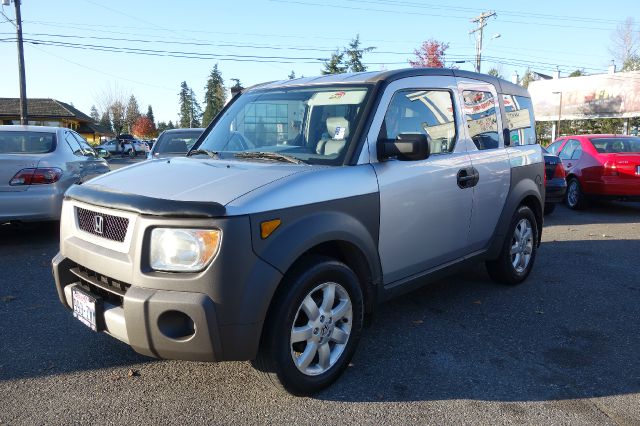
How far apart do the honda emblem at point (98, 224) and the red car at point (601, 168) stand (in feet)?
32.1

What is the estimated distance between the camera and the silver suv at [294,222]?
2514 mm

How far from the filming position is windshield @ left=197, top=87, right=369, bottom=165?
134 inches

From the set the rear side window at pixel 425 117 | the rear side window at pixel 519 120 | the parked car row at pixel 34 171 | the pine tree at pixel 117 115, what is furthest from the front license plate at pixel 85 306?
the pine tree at pixel 117 115

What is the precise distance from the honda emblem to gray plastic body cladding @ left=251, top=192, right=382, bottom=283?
0.92 metres

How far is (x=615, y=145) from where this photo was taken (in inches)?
413

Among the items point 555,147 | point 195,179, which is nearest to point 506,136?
point 195,179

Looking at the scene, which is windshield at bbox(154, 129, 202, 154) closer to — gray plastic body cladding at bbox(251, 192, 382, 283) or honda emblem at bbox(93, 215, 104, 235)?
honda emblem at bbox(93, 215, 104, 235)

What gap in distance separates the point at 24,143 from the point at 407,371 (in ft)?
19.9

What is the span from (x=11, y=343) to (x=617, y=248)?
712cm

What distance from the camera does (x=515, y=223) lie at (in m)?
4.90

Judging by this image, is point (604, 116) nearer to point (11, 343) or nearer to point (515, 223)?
point (515, 223)

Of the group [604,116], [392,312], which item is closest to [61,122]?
[604,116]

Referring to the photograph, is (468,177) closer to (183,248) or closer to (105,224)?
(183,248)

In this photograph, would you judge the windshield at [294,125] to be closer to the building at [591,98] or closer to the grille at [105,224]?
the grille at [105,224]
